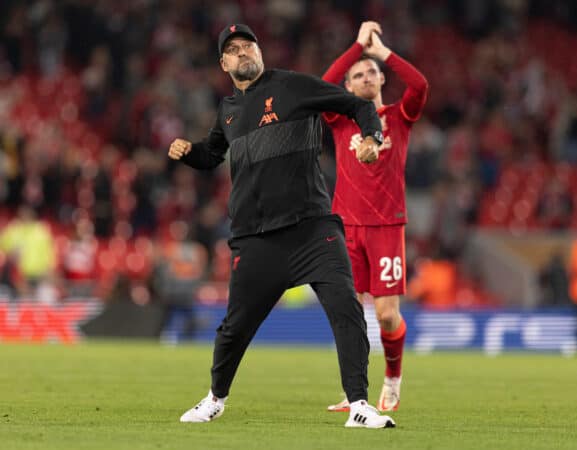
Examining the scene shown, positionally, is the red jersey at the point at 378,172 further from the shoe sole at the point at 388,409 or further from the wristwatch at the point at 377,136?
the wristwatch at the point at 377,136

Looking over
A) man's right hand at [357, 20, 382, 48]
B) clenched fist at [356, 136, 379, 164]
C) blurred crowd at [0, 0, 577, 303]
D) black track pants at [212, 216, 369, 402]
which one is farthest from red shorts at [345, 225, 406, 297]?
blurred crowd at [0, 0, 577, 303]

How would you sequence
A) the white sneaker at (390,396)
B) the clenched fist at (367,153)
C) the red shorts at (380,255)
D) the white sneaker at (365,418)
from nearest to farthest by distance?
Result: the clenched fist at (367,153) → the white sneaker at (365,418) → the white sneaker at (390,396) → the red shorts at (380,255)

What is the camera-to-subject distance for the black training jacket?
8.76m

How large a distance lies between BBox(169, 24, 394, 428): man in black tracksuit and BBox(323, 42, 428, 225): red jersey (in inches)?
67.4

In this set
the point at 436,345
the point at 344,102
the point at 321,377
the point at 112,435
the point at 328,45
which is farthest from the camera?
the point at 328,45

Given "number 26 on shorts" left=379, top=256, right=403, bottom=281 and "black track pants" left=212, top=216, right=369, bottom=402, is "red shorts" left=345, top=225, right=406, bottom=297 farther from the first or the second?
"black track pants" left=212, top=216, right=369, bottom=402

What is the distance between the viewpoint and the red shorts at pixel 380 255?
1059cm

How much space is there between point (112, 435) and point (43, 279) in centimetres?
1649

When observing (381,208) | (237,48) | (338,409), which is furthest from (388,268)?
(237,48)

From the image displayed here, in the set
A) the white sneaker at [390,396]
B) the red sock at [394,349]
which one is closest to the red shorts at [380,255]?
the red sock at [394,349]

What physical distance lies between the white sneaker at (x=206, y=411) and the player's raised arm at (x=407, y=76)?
9.15 ft

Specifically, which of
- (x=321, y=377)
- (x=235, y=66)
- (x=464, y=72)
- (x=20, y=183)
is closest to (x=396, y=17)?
(x=464, y=72)

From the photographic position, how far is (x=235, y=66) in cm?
887

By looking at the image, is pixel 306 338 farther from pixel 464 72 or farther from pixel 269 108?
pixel 269 108
